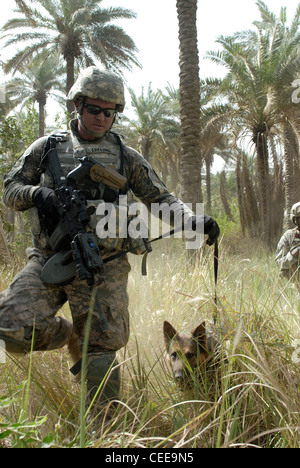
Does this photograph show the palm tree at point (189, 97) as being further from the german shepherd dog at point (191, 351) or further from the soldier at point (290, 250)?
the german shepherd dog at point (191, 351)

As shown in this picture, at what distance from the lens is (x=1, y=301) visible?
7.88ft

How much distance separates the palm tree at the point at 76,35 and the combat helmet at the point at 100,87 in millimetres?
11954

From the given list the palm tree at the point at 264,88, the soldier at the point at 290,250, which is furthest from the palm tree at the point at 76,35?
the soldier at the point at 290,250

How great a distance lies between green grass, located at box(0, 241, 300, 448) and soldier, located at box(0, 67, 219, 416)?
0.56ft

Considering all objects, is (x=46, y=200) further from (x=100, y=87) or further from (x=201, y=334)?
(x=201, y=334)

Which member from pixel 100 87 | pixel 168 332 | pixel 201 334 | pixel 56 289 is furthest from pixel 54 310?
pixel 100 87

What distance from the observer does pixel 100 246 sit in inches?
106

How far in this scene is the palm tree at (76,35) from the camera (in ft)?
46.9

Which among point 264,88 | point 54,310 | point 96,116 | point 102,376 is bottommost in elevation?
point 102,376

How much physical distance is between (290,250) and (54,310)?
4.31 m

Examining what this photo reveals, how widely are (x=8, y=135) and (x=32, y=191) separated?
5.42m
